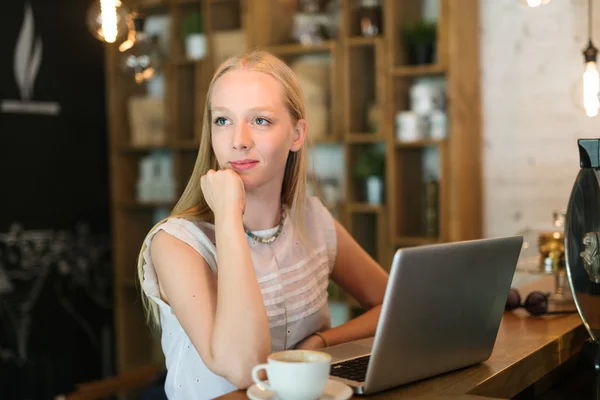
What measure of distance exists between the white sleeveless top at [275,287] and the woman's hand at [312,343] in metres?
0.03

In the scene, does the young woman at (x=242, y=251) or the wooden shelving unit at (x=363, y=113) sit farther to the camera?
the wooden shelving unit at (x=363, y=113)

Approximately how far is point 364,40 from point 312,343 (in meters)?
2.18

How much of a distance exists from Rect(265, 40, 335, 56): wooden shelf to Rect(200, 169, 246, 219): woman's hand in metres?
2.25

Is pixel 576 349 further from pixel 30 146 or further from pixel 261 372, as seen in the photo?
pixel 30 146

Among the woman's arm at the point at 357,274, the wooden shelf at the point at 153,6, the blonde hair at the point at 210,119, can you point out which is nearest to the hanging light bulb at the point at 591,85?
the woman's arm at the point at 357,274

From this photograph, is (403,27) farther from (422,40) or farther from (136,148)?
(136,148)

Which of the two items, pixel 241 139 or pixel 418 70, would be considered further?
pixel 418 70

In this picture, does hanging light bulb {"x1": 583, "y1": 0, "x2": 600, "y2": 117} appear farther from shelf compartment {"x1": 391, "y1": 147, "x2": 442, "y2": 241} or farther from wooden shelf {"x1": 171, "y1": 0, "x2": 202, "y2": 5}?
wooden shelf {"x1": 171, "y1": 0, "x2": 202, "y2": 5}

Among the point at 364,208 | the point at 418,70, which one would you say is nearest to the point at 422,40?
the point at 418,70

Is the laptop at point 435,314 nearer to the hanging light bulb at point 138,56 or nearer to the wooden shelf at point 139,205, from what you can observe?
the hanging light bulb at point 138,56

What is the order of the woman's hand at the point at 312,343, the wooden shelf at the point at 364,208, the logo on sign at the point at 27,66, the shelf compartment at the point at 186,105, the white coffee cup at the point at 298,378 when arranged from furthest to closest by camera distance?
1. the shelf compartment at the point at 186,105
2. the logo on sign at the point at 27,66
3. the wooden shelf at the point at 364,208
4. the woman's hand at the point at 312,343
5. the white coffee cup at the point at 298,378

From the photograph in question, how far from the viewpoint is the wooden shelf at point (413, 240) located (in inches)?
138

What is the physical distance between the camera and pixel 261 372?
1349 mm

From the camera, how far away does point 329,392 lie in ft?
3.90
